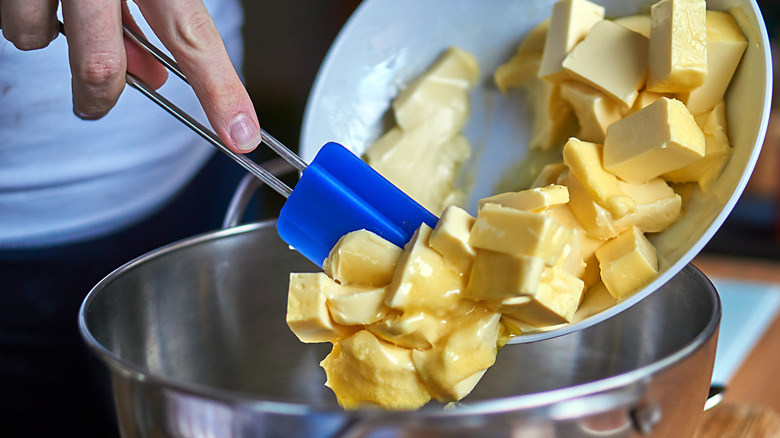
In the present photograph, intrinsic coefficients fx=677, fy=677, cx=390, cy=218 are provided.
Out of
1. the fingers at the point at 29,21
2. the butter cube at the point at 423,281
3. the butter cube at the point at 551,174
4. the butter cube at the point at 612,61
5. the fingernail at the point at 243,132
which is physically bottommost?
the butter cube at the point at 551,174

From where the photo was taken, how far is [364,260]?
459 mm

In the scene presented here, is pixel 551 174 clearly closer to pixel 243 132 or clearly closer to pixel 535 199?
pixel 535 199

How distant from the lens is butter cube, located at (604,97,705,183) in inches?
Answer: 19.3

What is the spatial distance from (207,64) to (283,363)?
0.31 metres

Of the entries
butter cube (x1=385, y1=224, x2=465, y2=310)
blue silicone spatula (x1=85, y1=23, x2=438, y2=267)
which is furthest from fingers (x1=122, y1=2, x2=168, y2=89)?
butter cube (x1=385, y1=224, x2=465, y2=310)

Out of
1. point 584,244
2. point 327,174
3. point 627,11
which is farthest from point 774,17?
point 327,174

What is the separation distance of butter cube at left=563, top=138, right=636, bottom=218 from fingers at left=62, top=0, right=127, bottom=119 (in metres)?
0.33

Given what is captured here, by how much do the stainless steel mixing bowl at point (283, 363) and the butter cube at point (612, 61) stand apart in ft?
0.51

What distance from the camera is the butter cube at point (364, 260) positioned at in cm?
46

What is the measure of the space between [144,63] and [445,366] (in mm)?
381

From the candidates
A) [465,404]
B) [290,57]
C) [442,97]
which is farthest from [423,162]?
[290,57]

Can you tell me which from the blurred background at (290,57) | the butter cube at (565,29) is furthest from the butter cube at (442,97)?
the blurred background at (290,57)

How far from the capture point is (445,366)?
44 cm

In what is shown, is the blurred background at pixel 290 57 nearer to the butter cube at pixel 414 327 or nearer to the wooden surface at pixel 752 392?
the wooden surface at pixel 752 392
